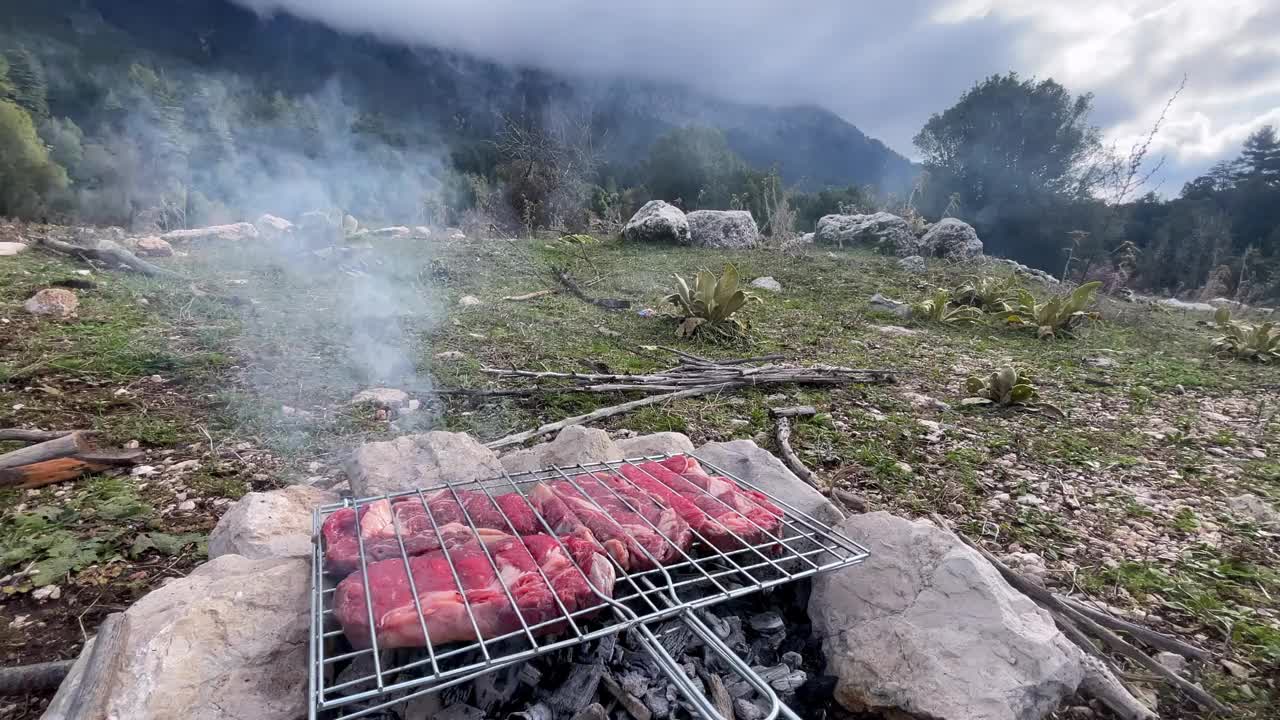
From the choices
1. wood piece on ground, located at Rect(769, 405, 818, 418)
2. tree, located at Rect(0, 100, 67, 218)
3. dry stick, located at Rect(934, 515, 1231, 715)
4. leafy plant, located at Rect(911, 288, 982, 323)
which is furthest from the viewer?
tree, located at Rect(0, 100, 67, 218)

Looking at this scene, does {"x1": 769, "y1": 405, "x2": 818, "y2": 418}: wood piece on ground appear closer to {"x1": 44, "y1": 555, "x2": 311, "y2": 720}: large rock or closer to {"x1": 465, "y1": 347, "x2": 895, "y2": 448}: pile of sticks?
{"x1": 465, "y1": 347, "x2": 895, "y2": 448}: pile of sticks

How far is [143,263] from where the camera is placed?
6.32 metres

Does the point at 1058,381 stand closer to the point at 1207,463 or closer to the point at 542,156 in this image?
the point at 1207,463

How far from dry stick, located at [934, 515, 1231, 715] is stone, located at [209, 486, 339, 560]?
2414 mm

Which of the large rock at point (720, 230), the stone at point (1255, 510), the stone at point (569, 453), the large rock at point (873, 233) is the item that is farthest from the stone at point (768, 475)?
the large rock at point (873, 233)

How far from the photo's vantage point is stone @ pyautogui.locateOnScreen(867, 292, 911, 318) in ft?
23.6

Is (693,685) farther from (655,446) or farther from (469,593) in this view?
(655,446)

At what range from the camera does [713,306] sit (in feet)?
18.6

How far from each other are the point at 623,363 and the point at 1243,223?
24.9 m

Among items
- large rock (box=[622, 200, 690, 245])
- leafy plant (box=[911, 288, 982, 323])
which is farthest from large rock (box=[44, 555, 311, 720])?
large rock (box=[622, 200, 690, 245])

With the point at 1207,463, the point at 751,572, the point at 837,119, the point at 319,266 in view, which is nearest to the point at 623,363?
the point at 751,572

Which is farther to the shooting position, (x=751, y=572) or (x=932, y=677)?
(x=751, y=572)

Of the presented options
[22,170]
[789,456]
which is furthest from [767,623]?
[22,170]

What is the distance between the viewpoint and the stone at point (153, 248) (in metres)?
7.52
